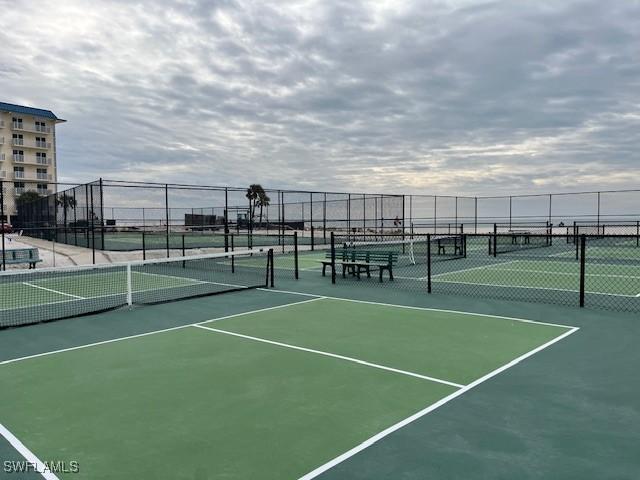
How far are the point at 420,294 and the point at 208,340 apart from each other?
19.4 feet

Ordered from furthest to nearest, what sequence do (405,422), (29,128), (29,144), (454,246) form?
(29,128) < (29,144) < (454,246) < (405,422)

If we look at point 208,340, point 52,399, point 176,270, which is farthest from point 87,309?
point 176,270

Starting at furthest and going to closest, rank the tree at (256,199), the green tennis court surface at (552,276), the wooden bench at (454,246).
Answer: the tree at (256,199) → the wooden bench at (454,246) → the green tennis court surface at (552,276)

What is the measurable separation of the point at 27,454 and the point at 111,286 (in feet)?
34.8

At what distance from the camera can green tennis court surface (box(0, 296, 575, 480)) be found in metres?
4.07

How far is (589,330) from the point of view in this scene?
8125mm

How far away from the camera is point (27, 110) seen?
3219 inches

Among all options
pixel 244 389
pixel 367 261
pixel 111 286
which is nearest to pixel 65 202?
pixel 111 286

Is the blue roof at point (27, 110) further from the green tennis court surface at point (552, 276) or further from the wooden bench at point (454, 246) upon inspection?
the green tennis court surface at point (552, 276)

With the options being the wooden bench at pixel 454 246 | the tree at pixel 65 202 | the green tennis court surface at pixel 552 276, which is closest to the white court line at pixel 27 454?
the green tennis court surface at pixel 552 276

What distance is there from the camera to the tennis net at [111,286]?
34.4ft

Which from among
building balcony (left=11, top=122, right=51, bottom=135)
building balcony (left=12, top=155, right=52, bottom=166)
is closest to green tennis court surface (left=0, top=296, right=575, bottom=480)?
building balcony (left=12, top=155, right=52, bottom=166)

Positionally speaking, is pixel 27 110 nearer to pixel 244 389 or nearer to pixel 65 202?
pixel 65 202

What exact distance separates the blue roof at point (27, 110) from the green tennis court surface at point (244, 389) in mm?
86890
